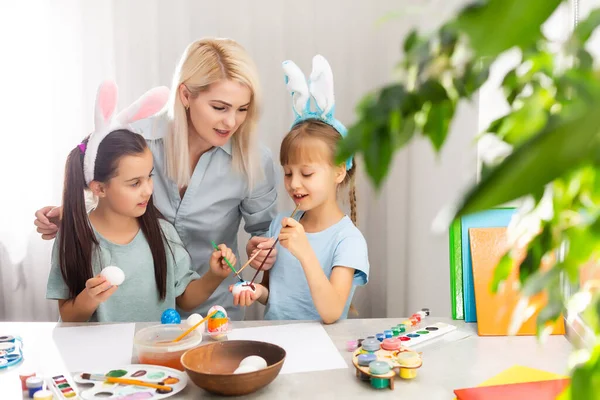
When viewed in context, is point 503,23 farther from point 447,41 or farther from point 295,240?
point 295,240

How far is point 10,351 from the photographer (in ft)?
4.44

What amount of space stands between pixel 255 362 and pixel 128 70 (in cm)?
166

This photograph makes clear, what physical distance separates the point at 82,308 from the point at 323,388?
2.51 ft

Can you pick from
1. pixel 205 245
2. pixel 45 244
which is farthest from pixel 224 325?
pixel 45 244

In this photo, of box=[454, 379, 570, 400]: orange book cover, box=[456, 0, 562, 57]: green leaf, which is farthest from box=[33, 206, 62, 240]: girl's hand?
box=[456, 0, 562, 57]: green leaf

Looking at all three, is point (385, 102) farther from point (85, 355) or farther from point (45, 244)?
point (45, 244)

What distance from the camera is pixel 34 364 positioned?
1.33 m

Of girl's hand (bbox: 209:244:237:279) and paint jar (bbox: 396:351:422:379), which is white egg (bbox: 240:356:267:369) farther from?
girl's hand (bbox: 209:244:237:279)

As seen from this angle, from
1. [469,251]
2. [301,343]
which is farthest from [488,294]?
[301,343]

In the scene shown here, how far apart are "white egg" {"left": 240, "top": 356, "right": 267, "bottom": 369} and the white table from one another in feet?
0.14

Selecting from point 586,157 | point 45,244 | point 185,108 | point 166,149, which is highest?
point 185,108

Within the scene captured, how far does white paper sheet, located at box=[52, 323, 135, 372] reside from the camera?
132 centimetres

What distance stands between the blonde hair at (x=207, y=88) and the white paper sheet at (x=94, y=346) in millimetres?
634

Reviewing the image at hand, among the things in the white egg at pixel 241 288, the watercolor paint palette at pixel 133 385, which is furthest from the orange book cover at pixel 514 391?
the white egg at pixel 241 288
